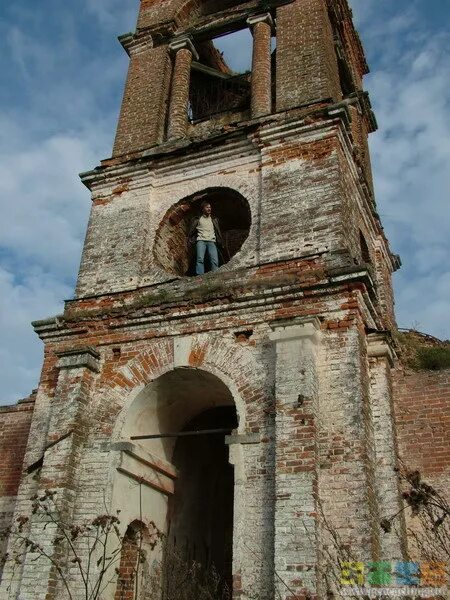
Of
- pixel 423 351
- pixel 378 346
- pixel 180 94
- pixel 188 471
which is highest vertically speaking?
pixel 180 94

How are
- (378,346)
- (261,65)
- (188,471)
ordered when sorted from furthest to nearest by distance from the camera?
(261,65) → (188,471) → (378,346)

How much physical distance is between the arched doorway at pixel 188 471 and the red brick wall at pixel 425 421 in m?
2.13

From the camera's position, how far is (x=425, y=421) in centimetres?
776

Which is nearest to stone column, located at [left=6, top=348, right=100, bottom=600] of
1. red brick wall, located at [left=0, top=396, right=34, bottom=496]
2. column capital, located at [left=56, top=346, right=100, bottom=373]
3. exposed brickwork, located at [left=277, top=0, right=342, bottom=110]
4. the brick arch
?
column capital, located at [left=56, top=346, right=100, bottom=373]

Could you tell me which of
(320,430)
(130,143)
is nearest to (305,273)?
(320,430)

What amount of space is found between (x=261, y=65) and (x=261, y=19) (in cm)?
124

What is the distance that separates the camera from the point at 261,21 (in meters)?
11.7

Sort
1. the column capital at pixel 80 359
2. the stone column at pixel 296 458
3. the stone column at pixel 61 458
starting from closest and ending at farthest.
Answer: the stone column at pixel 296 458 < the stone column at pixel 61 458 < the column capital at pixel 80 359

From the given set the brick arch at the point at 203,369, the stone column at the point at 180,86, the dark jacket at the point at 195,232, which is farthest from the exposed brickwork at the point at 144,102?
the brick arch at the point at 203,369

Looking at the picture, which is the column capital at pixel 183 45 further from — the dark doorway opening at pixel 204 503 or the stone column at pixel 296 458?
the stone column at pixel 296 458

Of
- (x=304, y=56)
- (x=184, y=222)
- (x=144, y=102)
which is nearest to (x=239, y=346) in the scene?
(x=184, y=222)

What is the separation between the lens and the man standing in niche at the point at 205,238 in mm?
9367

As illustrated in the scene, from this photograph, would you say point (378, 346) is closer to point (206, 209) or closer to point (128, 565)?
point (206, 209)

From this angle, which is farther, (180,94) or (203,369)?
(180,94)
